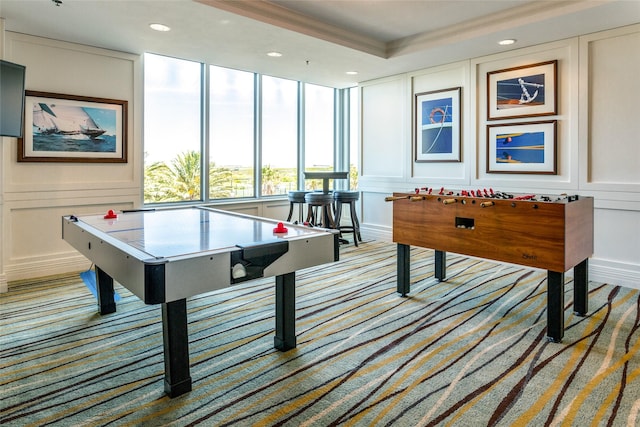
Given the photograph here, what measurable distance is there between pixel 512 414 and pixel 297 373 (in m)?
1.07

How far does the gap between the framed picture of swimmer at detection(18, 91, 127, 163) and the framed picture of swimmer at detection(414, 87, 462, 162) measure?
368 cm

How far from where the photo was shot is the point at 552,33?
13.0ft

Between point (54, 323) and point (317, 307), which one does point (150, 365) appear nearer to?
point (54, 323)

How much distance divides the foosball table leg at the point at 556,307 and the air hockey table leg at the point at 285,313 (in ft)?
5.42

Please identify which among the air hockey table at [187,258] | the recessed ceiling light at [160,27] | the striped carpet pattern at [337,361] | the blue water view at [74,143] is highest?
the recessed ceiling light at [160,27]

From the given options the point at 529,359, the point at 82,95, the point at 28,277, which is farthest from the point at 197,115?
the point at 529,359

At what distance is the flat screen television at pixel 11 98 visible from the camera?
11.2 ft

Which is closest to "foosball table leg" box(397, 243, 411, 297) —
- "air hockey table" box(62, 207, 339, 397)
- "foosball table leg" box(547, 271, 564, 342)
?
"foosball table leg" box(547, 271, 564, 342)

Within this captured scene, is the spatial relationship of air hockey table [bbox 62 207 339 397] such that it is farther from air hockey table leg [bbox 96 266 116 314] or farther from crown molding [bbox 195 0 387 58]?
crown molding [bbox 195 0 387 58]

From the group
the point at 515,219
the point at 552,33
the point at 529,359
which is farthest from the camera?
the point at 552,33

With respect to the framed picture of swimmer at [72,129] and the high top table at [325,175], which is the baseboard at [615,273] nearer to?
the high top table at [325,175]

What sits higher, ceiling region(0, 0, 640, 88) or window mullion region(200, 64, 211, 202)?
ceiling region(0, 0, 640, 88)

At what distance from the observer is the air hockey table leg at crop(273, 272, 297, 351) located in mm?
2447

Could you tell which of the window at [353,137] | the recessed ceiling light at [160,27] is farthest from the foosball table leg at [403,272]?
the window at [353,137]
